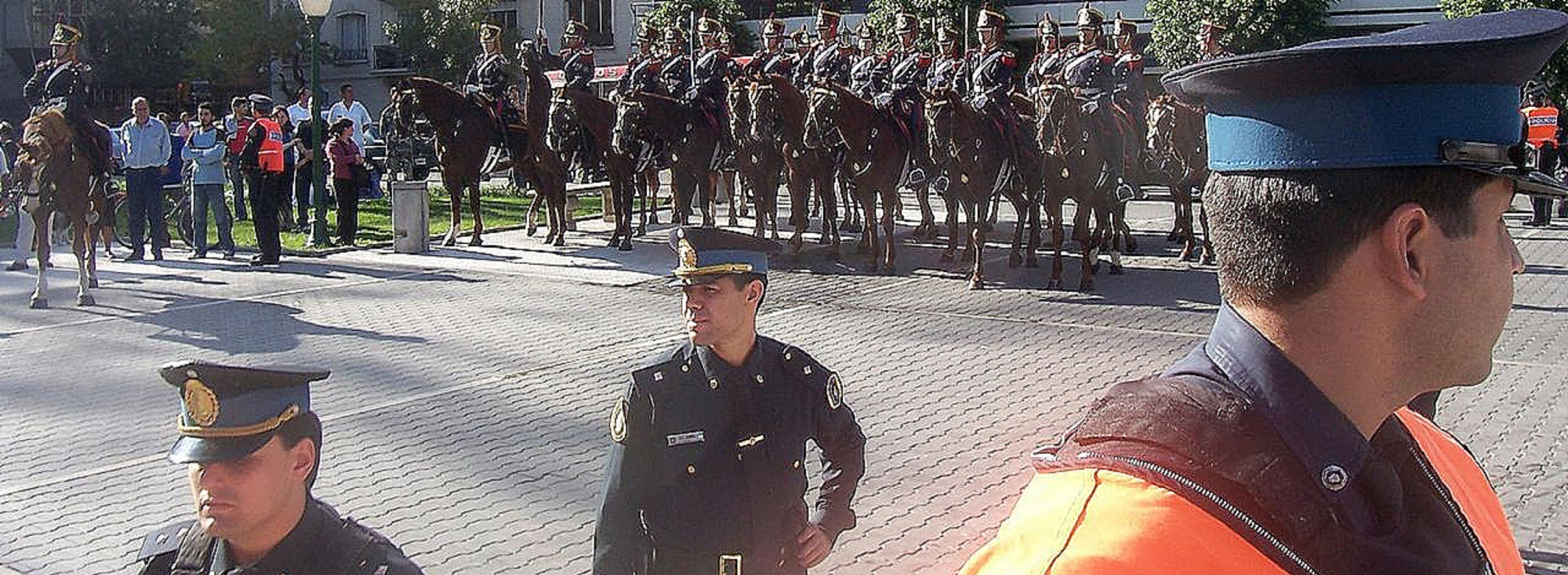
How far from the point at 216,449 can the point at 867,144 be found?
43.1 feet

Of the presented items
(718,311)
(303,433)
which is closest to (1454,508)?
(303,433)

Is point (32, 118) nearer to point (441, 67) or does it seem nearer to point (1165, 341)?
point (1165, 341)

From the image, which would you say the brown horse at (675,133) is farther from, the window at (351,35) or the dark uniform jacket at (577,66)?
the window at (351,35)

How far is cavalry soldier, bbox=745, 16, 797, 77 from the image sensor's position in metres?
19.2

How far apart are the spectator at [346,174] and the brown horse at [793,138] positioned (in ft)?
18.2

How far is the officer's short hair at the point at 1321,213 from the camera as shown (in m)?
1.60

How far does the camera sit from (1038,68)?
15188 millimetres

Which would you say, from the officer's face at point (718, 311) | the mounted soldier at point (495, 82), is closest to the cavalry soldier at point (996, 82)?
the mounted soldier at point (495, 82)

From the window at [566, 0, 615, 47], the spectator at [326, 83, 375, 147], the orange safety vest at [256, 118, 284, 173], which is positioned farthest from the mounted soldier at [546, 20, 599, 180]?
the window at [566, 0, 615, 47]

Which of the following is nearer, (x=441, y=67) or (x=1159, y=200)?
(x=1159, y=200)

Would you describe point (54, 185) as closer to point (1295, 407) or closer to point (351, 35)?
point (1295, 407)

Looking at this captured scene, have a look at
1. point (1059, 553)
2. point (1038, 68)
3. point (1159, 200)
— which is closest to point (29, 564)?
point (1059, 553)

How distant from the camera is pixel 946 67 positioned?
16969mm

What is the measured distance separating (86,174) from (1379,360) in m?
14.5
